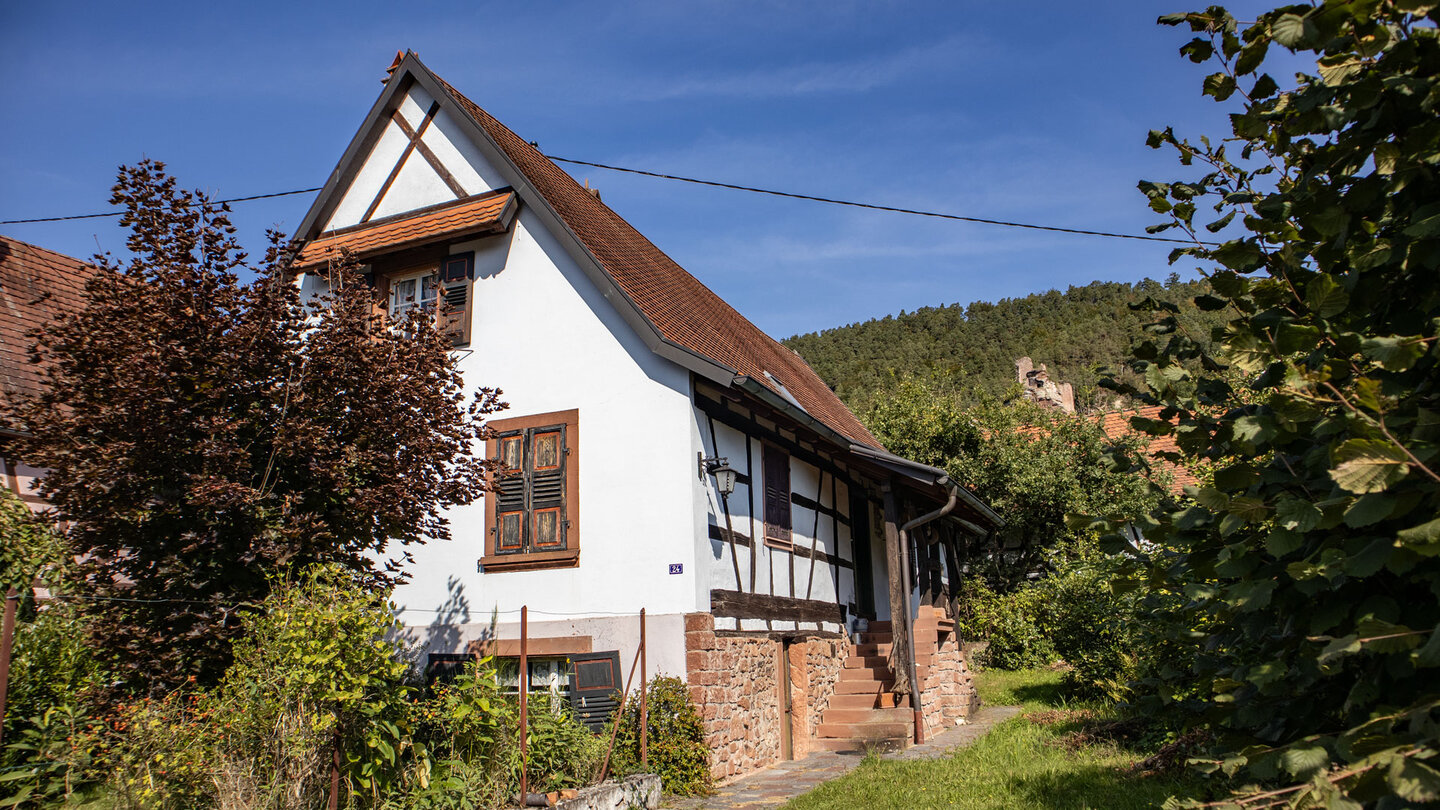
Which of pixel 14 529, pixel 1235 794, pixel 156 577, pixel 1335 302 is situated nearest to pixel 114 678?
pixel 156 577

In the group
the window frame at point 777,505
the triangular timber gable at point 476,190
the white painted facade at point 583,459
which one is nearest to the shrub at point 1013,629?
the window frame at point 777,505

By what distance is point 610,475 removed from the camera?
9945 mm

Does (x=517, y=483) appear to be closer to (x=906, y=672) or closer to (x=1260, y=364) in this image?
(x=906, y=672)

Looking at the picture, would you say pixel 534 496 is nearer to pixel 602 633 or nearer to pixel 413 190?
pixel 602 633

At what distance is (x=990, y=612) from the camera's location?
61.0ft

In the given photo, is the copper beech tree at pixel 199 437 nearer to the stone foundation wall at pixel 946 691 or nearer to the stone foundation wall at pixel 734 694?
the stone foundation wall at pixel 734 694

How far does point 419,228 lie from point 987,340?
167 ft

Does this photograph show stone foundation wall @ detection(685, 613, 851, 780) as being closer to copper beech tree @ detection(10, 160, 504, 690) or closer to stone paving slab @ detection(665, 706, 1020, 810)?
stone paving slab @ detection(665, 706, 1020, 810)

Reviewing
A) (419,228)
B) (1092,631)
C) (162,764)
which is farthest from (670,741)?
(419,228)

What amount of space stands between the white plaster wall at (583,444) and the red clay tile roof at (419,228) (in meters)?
0.36

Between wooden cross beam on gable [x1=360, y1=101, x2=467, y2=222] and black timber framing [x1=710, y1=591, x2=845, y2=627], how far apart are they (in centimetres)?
589

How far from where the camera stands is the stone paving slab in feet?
27.0

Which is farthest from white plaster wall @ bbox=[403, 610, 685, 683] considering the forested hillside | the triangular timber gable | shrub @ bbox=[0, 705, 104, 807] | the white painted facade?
the forested hillside

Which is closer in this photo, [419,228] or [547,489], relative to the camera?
[547,489]
